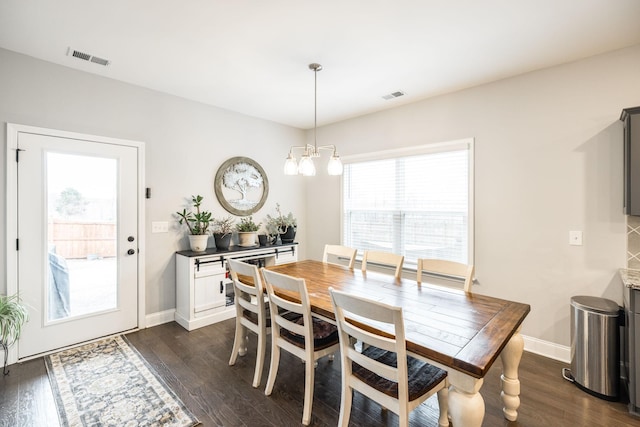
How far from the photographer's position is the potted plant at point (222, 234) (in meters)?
3.72

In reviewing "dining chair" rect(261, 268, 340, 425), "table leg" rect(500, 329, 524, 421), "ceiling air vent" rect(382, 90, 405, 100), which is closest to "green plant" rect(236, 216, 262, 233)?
"dining chair" rect(261, 268, 340, 425)

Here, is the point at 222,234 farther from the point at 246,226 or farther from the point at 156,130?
the point at 156,130

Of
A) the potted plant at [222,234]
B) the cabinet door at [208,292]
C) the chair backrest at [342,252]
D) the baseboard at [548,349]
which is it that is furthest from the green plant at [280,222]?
the baseboard at [548,349]

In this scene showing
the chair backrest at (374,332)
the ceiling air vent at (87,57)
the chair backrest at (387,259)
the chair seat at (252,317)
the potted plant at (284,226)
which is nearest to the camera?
the chair backrest at (374,332)

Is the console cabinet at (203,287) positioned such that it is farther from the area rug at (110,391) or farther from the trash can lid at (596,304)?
the trash can lid at (596,304)

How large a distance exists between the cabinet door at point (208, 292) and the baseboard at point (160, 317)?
448 millimetres

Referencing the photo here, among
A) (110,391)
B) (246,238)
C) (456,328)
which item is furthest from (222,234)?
(456,328)

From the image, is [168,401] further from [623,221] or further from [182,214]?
[623,221]

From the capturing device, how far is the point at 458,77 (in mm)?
3059

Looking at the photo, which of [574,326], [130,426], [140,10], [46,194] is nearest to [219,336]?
[130,426]

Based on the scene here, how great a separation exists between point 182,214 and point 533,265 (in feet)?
12.9

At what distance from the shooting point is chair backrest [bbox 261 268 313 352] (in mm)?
1893

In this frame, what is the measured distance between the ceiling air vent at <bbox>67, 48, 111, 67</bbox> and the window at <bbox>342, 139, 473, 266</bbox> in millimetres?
3100

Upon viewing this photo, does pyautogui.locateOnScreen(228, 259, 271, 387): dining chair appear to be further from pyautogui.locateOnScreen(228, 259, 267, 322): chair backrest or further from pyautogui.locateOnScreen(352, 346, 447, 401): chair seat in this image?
pyautogui.locateOnScreen(352, 346, 447, 401): chair seat
